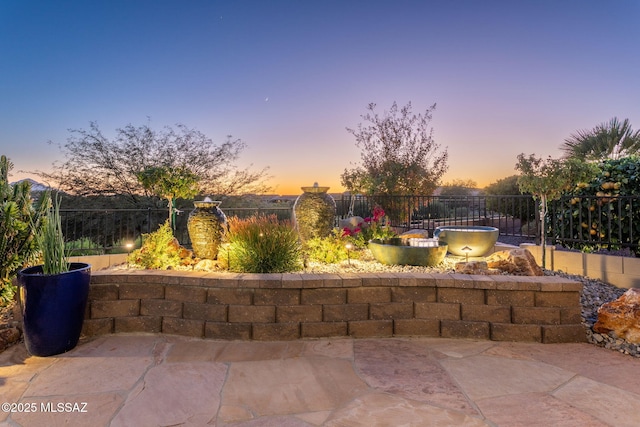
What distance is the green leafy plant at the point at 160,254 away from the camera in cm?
365

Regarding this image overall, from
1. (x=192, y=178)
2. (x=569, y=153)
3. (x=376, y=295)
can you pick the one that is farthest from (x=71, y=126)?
(x=569, y=153)

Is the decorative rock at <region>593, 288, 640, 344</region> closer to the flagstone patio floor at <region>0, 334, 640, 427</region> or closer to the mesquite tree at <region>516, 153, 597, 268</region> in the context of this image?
the flagstone patio floor at <region>0, 334, 640, 427</region>

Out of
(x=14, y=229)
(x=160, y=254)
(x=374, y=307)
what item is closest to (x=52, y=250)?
(x=14, y=229)

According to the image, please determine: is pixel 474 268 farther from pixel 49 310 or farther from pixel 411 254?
pixel 49 310

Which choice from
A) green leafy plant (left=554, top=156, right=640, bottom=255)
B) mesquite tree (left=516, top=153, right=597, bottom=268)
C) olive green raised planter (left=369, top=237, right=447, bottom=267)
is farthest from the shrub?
green leafy plant (left=554, top=156, right=640, bottom=255)

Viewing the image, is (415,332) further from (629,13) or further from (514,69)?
(629,13)

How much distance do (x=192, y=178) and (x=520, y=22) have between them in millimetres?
5762

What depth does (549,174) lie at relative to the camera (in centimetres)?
445

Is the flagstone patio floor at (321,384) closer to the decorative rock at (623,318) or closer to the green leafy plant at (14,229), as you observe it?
the decorative rock at (623,318)

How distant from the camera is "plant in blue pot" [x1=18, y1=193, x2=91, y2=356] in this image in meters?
2.50

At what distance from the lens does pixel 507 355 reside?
8.31 ft

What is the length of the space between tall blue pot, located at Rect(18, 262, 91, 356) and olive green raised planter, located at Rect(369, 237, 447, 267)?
305 cm

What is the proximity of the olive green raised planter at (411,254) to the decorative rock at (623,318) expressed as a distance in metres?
1.51

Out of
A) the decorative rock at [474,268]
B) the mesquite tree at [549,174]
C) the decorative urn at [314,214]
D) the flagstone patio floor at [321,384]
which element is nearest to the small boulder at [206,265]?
the flagstone patio floor at [321,384]
